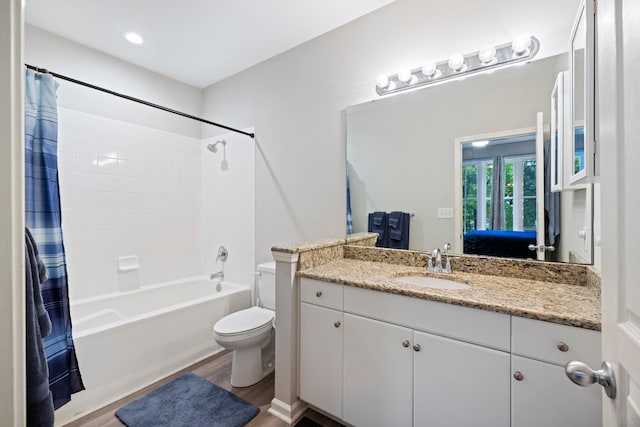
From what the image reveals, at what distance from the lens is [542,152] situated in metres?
1.43

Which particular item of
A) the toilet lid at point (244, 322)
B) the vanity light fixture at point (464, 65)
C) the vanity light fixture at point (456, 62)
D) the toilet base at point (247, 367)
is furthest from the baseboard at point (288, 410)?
the vanity light fixture at point (456, 62)

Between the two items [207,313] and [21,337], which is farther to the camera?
[207,313]

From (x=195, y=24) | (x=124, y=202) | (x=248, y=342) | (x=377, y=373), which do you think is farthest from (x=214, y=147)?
(x=377, y=373)

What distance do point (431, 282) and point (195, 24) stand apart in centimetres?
236

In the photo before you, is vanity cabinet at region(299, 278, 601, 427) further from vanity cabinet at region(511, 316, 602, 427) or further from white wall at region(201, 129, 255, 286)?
white wall at region(201, 129, 255, 286)

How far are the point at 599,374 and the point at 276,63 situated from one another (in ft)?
8.78

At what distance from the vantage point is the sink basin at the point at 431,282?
1498mm

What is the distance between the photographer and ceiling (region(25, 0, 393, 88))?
6.15 ft

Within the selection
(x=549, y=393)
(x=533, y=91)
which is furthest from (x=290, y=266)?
Result: (x=533, y=91)

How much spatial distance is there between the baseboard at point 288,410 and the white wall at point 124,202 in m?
1.72

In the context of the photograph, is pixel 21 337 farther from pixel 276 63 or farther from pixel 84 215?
pixel 276 63

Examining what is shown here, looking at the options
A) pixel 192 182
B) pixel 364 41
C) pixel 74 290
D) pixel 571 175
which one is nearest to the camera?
pixel 571 175

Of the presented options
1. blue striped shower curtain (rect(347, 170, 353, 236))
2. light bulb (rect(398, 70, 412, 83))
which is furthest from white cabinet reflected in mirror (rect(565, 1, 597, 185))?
blue striped shower curtain (rect(347, 170, 353, 236))

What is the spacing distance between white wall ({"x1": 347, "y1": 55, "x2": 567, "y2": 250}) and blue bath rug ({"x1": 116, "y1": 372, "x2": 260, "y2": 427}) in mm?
1359
